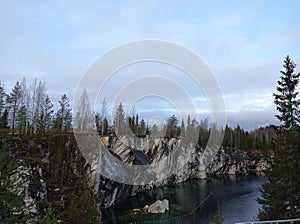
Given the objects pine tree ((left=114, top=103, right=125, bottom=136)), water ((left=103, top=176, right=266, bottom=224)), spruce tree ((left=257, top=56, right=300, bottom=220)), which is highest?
pine tree ((left=114, top=103, right=125, bottom=136))

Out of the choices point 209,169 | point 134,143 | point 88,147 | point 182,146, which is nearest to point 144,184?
point 134,143

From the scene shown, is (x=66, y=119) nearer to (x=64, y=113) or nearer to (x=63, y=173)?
(x=64, y=113)

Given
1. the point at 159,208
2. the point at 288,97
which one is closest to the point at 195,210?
the point at 159,208

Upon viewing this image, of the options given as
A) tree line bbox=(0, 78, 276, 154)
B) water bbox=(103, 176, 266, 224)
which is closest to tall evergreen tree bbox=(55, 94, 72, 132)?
tree line bbox=(0, 78, 276, 154)

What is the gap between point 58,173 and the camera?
69.0 ft

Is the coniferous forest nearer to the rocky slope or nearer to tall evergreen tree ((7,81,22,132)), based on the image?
tall evergreen tree ((7,81,22,132))

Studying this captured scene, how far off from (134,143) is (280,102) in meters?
32.6

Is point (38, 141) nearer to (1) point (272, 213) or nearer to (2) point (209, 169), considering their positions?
(1) point (272, 213)

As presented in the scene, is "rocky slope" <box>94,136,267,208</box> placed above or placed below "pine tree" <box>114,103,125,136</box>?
below

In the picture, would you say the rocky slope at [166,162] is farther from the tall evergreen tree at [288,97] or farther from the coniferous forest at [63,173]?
the tall evergreen tree at [288,97]

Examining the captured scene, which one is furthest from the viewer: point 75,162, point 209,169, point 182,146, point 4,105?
point 209,169

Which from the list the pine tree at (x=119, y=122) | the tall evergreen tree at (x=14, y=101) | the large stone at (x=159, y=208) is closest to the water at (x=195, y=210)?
the large stone at (x=159, y=208)

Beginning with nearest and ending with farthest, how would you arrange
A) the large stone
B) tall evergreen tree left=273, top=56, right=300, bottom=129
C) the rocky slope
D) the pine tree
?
1. tall evergreen tree left=273, top=56, right=300, bottom=129
2. the large stone
3. the rocky slope
4. the pine tree

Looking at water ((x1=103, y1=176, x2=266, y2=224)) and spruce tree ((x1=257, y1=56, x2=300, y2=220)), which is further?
water ((x1=103, y1=176, x2=266, y2=224))
